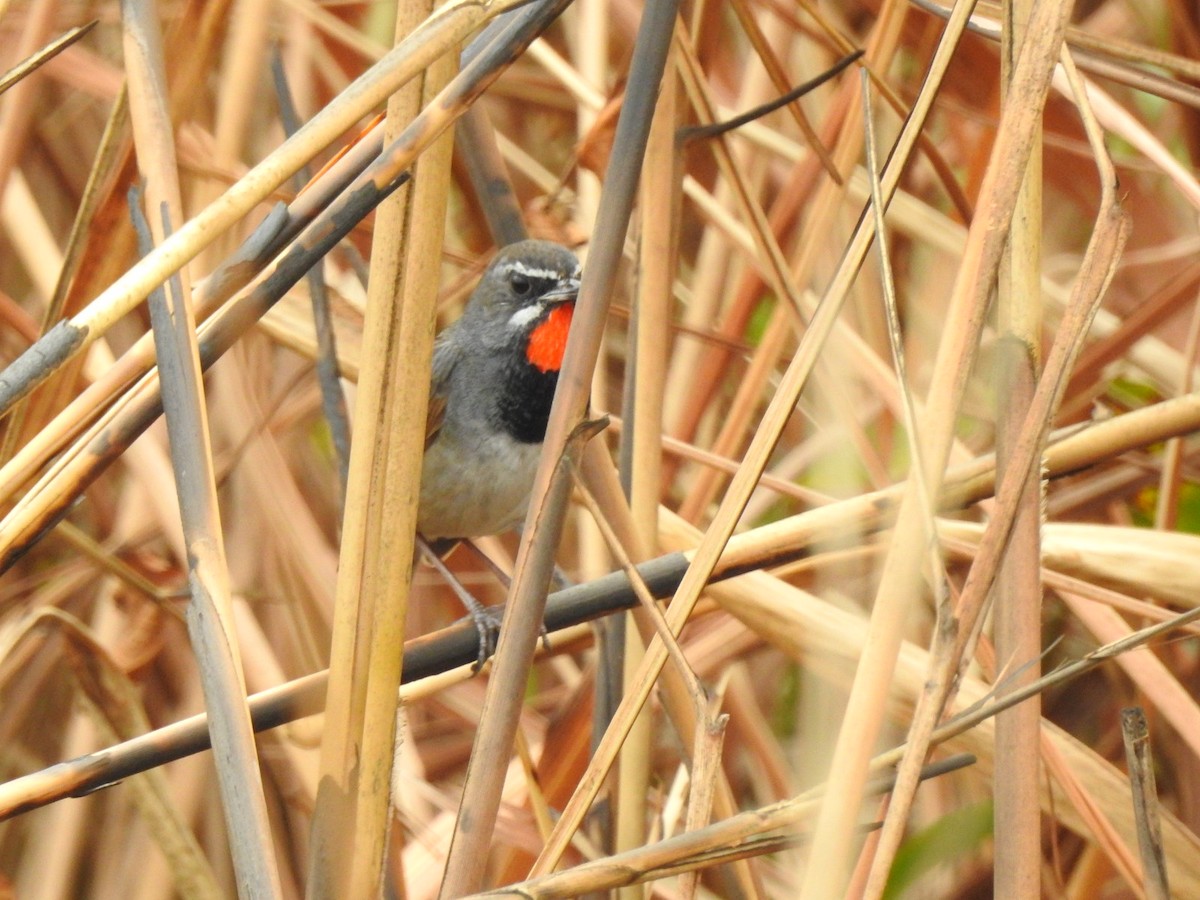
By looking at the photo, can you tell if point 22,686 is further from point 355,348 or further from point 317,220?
point 317,220

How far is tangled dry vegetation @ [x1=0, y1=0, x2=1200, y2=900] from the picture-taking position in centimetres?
152

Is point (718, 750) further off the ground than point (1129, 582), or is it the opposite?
point (1129, 582)

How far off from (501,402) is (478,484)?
→ 24cm

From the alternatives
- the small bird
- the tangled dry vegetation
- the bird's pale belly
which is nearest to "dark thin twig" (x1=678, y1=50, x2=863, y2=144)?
the tangled dry vegetation

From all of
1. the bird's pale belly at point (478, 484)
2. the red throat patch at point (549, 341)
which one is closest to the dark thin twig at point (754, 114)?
the red throat patch at point (549, 341)

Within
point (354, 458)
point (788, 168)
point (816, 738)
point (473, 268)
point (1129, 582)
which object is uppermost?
point (788, 168)

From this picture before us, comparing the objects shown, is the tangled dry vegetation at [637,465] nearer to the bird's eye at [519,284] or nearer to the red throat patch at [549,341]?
the bird's eye at [519,284]

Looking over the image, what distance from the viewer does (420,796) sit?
11.1 feet

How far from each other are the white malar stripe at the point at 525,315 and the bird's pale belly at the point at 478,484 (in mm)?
335

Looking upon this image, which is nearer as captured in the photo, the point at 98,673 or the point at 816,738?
the point at 816,738

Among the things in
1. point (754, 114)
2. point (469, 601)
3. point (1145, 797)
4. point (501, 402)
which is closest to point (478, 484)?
point (501, 402)

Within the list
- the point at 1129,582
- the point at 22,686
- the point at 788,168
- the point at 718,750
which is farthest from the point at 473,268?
the point at 718,750

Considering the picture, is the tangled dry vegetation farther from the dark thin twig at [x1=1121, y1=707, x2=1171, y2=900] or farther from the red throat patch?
the red throat patch

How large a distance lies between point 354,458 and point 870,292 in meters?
2.06
